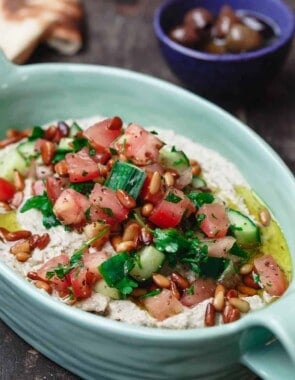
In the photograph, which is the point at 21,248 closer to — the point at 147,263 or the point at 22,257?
the point at 22,257

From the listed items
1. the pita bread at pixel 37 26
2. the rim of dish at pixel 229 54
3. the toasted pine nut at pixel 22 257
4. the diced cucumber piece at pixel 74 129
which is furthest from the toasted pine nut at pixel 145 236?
the pita bread at pixel 37 26

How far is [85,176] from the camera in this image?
2191 mm

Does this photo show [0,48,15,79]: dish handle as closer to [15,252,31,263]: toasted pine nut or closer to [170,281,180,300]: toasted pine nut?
[15,252,31,263]: toasted pine nut

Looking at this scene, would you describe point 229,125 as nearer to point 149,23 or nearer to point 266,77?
point 266,77

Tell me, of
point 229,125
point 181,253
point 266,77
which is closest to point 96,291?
point 181,253

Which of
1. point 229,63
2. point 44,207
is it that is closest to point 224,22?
point 229,63

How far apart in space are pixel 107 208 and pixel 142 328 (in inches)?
16.7

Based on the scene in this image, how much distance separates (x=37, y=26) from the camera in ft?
10.2

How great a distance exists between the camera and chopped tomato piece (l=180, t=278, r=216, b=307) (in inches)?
78.8

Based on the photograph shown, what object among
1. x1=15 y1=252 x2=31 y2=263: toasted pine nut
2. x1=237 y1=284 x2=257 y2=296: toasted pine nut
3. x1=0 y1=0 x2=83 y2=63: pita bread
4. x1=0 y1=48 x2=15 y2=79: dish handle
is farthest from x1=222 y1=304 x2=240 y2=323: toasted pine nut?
x1=0 y1=0 x2=83 y2=63: pita bread

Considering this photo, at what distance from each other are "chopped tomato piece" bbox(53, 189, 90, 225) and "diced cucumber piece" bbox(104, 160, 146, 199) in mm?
84

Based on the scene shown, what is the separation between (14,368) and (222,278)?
0.59 m

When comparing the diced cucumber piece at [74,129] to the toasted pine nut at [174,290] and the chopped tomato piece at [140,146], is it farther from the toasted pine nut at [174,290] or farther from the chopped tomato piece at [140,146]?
the toasted pine nut at [174,290]

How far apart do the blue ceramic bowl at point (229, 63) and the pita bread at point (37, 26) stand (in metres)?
0.38
